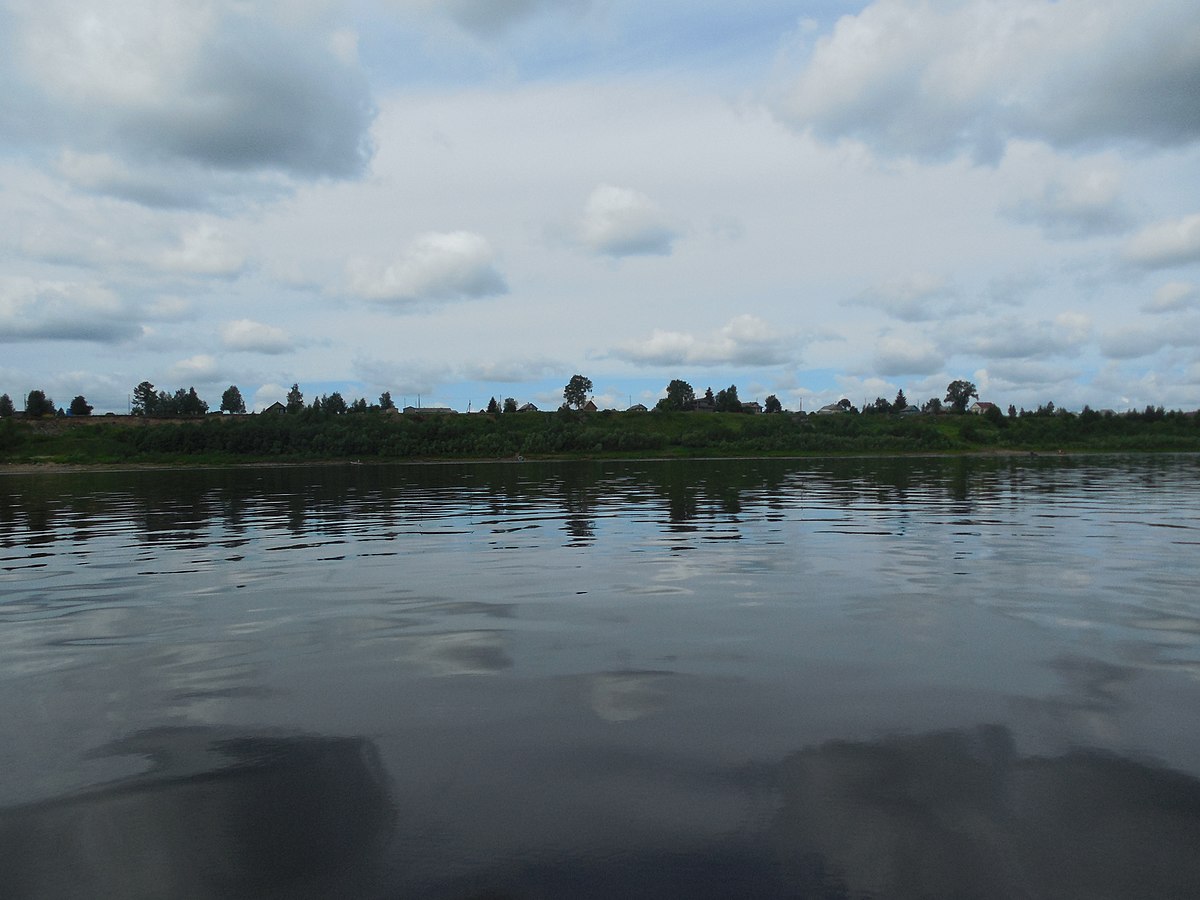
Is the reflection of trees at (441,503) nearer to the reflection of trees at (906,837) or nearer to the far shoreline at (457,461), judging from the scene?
the reflection of trees at (906,837)

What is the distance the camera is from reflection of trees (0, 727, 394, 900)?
6.28 metres

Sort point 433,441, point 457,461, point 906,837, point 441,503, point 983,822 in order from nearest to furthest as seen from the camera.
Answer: point 906,837 < point 983,822 < point 441,503 < point 457,461 < point 433,441

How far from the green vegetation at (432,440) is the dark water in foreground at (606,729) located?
468ft

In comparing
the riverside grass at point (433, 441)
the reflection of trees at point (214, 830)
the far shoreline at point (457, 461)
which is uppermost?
the riverside grass at point (433, 441)

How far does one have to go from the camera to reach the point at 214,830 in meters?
7.09

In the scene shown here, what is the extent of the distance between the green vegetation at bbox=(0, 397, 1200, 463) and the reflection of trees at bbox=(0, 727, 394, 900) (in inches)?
5966

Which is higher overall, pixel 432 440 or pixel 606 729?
pixel 432 440

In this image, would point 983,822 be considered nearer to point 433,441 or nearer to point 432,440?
point 433,441

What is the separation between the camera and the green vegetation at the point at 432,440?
158 m

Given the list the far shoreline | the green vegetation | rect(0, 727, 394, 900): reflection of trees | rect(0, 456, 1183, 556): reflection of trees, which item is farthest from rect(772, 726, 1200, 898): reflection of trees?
the green vegetation

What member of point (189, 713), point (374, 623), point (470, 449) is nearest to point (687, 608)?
point (374, 623)

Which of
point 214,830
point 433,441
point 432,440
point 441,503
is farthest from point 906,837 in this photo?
point 432,440

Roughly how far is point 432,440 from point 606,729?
6476 inches

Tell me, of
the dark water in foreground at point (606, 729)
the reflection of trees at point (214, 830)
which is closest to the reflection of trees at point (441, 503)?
the dark water in foreground at point (606, 729)
